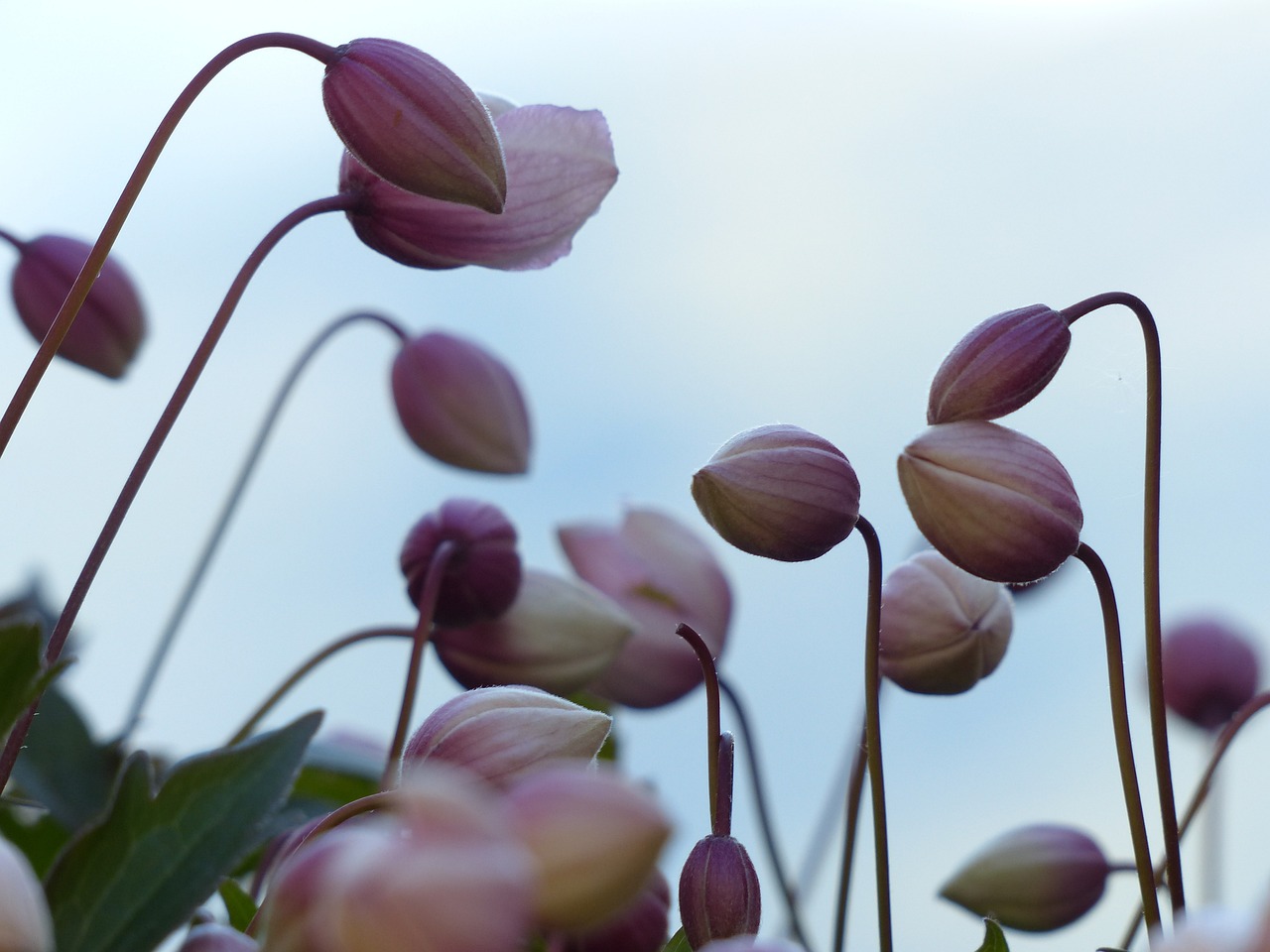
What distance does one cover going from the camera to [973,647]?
43 cm

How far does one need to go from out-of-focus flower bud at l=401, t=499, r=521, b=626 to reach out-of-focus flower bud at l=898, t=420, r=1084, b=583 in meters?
0.22

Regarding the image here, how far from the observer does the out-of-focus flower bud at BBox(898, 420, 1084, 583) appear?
354mm

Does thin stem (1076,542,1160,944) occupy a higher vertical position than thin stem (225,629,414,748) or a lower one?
higher

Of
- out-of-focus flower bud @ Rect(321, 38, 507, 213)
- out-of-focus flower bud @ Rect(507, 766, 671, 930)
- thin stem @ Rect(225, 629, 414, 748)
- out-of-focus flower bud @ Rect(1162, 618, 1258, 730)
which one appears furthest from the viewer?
out-of-focus flower bud @ Rect(1162, 618, 1258, 730)

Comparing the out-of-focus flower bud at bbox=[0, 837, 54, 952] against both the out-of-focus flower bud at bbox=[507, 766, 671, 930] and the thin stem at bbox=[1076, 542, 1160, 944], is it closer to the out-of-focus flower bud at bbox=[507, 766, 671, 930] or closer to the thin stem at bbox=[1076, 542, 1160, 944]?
the out-of-focus flower bud at bbox=[507, 766, 671, 930]

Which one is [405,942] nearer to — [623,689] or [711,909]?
[711,909]

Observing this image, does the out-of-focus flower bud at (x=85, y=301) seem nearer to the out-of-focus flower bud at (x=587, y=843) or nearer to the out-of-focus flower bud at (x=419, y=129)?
the out-of-focus flower bud at (x=419, y=129)

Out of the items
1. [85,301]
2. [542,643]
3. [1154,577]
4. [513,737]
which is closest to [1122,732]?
[1154,577]

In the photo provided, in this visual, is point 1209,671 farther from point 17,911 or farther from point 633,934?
point 17,911

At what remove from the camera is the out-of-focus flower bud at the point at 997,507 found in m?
0.35

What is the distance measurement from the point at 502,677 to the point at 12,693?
0.87 ft

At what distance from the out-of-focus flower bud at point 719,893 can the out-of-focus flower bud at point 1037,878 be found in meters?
0.18

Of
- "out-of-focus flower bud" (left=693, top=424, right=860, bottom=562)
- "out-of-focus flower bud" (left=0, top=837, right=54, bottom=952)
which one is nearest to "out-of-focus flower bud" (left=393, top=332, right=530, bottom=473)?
"out-of-focus flower bud" (left=693, top=424, right=860, bottom=562)

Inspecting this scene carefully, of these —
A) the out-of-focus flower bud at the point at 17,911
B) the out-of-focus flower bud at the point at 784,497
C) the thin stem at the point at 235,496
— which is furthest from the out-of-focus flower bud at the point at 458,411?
the out-of-focus flower bud at the point at 17,911
